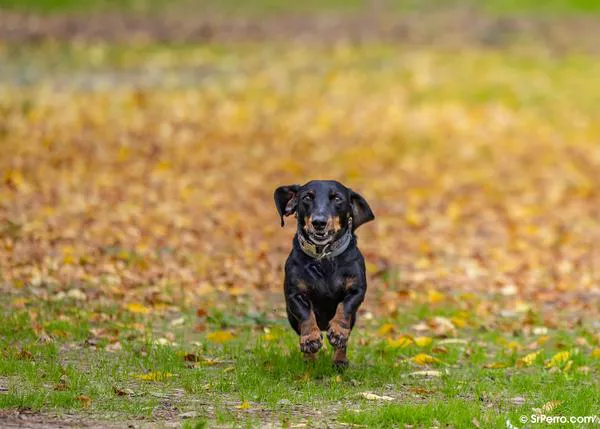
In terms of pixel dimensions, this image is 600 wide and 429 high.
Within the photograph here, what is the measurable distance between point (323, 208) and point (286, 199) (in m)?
0.56

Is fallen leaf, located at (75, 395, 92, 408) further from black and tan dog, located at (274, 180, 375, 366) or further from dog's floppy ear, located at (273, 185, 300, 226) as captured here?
dog's floppy ear, located at (273, 185, 300, 226)

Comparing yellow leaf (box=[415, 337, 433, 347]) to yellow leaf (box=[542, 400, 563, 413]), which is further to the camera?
yellow leaf (box=[415, 337, 433, 347])

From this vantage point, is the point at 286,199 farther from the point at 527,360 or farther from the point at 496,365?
the point at 527,360

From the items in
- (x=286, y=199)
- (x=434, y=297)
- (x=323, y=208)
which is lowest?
(x=434, y=297)

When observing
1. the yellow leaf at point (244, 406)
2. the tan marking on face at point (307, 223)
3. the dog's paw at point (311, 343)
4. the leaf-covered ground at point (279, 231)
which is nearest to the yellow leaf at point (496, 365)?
the leaf-covered ground at point (279, 231)

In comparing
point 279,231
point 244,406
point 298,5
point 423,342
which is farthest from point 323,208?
point 298,5

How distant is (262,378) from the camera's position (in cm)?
773

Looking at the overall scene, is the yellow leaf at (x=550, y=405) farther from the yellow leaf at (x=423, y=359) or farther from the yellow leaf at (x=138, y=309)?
the yellow leaf at (x=138, y=309)

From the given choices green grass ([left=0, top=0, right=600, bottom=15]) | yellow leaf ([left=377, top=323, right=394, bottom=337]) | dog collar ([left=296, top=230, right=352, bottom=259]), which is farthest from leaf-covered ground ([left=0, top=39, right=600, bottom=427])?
green grass ([left=0, top=0, right=600, bottom=15])

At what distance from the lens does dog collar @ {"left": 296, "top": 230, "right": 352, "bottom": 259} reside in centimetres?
763

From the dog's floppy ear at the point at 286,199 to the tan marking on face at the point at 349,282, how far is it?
575mm

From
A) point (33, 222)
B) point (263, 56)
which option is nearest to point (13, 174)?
point (33, 222)

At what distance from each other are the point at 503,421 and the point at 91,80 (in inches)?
665

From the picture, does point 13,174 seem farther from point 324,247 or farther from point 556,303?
point 324,247
